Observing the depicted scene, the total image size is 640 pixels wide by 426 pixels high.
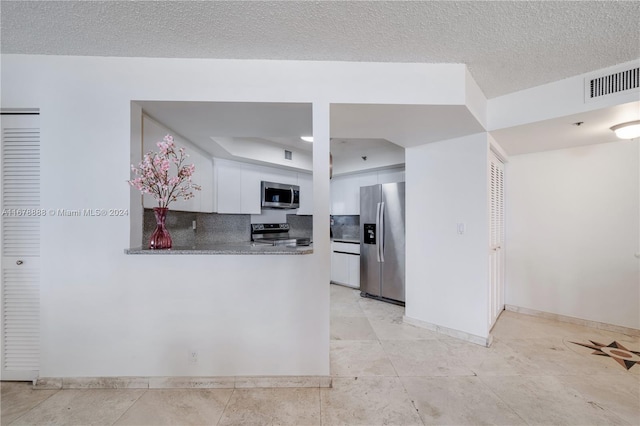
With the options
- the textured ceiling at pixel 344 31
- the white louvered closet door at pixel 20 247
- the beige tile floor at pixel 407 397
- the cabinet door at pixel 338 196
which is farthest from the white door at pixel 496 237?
the white louvered closet door at pixel 20 247

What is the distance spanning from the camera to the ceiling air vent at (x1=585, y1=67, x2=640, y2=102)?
192cm

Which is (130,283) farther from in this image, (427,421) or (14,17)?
(427,421)

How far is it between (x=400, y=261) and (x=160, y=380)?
2998mm

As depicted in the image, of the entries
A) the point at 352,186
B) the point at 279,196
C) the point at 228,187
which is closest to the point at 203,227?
the point at 228,187

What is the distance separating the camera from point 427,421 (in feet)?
5.22

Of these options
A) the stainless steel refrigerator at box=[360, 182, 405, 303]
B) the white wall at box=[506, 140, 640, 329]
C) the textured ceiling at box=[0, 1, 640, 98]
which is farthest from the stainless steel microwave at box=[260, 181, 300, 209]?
the white wall at box=[506, 140, 640, 329]

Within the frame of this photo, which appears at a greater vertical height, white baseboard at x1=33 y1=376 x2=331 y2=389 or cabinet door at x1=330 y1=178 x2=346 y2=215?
cabinet door at x1=330 y1=178 x2=346 y2=215

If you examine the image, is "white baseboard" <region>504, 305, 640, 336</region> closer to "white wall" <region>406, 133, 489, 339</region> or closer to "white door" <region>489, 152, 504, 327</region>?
"white door" <region>489, 152, 504, 327</region>

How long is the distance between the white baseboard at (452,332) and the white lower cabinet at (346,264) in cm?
147

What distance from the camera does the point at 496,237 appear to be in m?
3.06

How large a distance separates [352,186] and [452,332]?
291 centimetres

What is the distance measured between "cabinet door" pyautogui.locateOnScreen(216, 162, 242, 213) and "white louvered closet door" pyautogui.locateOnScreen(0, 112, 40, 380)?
176 centimetres

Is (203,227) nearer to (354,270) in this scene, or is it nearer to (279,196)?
(279,196)

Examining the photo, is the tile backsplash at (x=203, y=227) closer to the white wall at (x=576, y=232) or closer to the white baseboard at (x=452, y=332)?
the white baseboard at (x=452, y=332)
